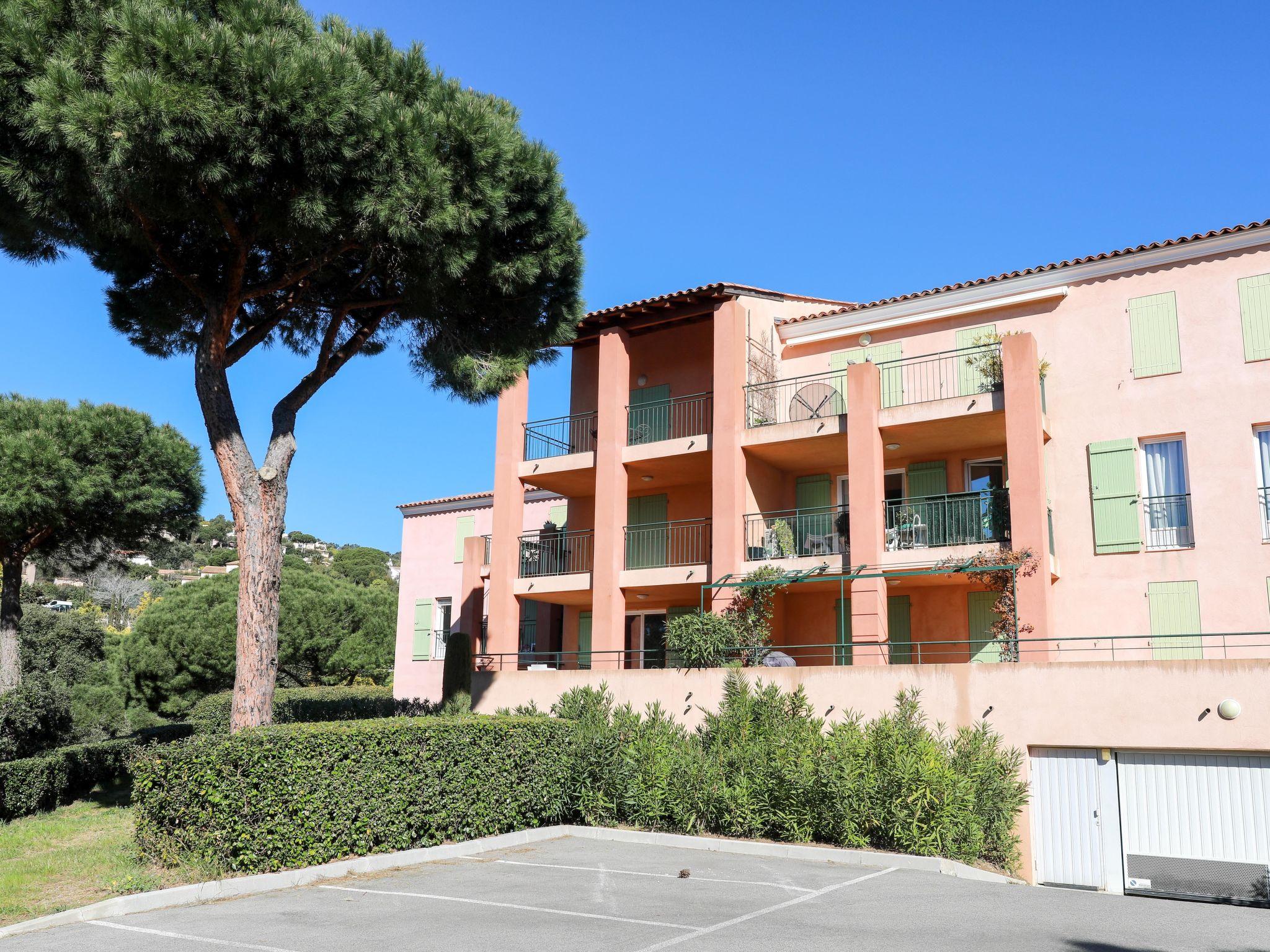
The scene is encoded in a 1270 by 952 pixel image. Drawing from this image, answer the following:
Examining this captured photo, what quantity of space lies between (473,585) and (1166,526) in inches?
564

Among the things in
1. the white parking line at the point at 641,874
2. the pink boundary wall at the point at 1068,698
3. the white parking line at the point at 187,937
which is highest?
the pink boundary wall at the point at 1068,698

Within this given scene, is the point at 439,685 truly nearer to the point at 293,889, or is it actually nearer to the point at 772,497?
the point at 772,497

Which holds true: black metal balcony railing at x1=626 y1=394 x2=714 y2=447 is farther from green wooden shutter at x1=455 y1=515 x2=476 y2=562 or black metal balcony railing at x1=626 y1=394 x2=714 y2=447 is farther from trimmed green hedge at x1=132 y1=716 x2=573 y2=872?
green wooden shutter at x1=455 y1=515 x2=476 y2=562

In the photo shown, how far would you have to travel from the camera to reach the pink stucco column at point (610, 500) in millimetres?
20562

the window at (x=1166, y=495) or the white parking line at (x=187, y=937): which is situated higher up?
the window at (x=1166, y=495)

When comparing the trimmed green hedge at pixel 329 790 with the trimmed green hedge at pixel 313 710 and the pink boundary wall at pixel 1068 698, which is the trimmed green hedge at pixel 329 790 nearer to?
the pink boundary wall at pixel 1068 698

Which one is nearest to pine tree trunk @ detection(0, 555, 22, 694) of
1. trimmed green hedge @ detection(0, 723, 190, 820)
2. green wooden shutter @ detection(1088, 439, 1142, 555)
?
trimmed green hedge @ detection(0, 723, 190, 820)

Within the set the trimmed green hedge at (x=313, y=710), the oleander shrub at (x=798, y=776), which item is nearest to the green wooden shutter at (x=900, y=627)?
the oleander shrub at (x=798, y=776)

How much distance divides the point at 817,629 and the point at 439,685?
42.3ft

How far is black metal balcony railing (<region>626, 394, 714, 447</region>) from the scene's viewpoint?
2173cm

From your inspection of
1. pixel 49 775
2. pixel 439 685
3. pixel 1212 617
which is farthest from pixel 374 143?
pixel 439 685

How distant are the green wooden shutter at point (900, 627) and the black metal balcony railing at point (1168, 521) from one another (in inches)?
166

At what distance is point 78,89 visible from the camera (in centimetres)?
1158

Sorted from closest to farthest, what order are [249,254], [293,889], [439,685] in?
1. [293,889]
2. [249,254]
3. [439,685]
